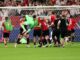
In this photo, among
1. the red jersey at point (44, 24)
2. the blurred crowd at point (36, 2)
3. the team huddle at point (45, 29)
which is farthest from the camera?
the blurred crowd at point (36, 2)

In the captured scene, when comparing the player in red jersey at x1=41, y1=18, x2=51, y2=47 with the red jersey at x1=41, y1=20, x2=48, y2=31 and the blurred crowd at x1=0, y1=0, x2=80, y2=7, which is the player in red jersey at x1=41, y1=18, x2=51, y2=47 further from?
the blurred crowd at x1=0, y1=0, x2=80, y2=7

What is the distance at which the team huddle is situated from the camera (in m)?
24.8

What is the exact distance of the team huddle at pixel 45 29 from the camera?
2478cm

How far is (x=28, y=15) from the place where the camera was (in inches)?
1046

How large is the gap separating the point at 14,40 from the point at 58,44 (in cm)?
422

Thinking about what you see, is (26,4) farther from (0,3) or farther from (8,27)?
(8,27)

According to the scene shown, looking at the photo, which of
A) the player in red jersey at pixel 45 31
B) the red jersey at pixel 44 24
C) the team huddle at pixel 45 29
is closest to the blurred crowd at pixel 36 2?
the team huddle at pixel 45 29

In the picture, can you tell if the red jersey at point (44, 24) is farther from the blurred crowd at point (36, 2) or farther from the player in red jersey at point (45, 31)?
the blurred crowd at point (36, 2)

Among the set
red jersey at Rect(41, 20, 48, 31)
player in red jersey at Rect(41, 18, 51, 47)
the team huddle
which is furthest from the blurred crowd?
red jersey at Rect(41, 20, 48, 31)

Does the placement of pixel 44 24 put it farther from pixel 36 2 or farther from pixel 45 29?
pixel 36 2

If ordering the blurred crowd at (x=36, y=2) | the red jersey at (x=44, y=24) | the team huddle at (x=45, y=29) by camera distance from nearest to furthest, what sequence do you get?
the team huddle at (x=45, y=29) < the red jersey at (x=44, y=24) < the blurred crowd at (x=36, y=2)

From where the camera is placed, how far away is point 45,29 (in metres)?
25.1

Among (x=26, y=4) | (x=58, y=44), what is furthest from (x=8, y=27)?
(x=26, y=4)

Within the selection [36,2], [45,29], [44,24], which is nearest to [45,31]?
[45,29]
